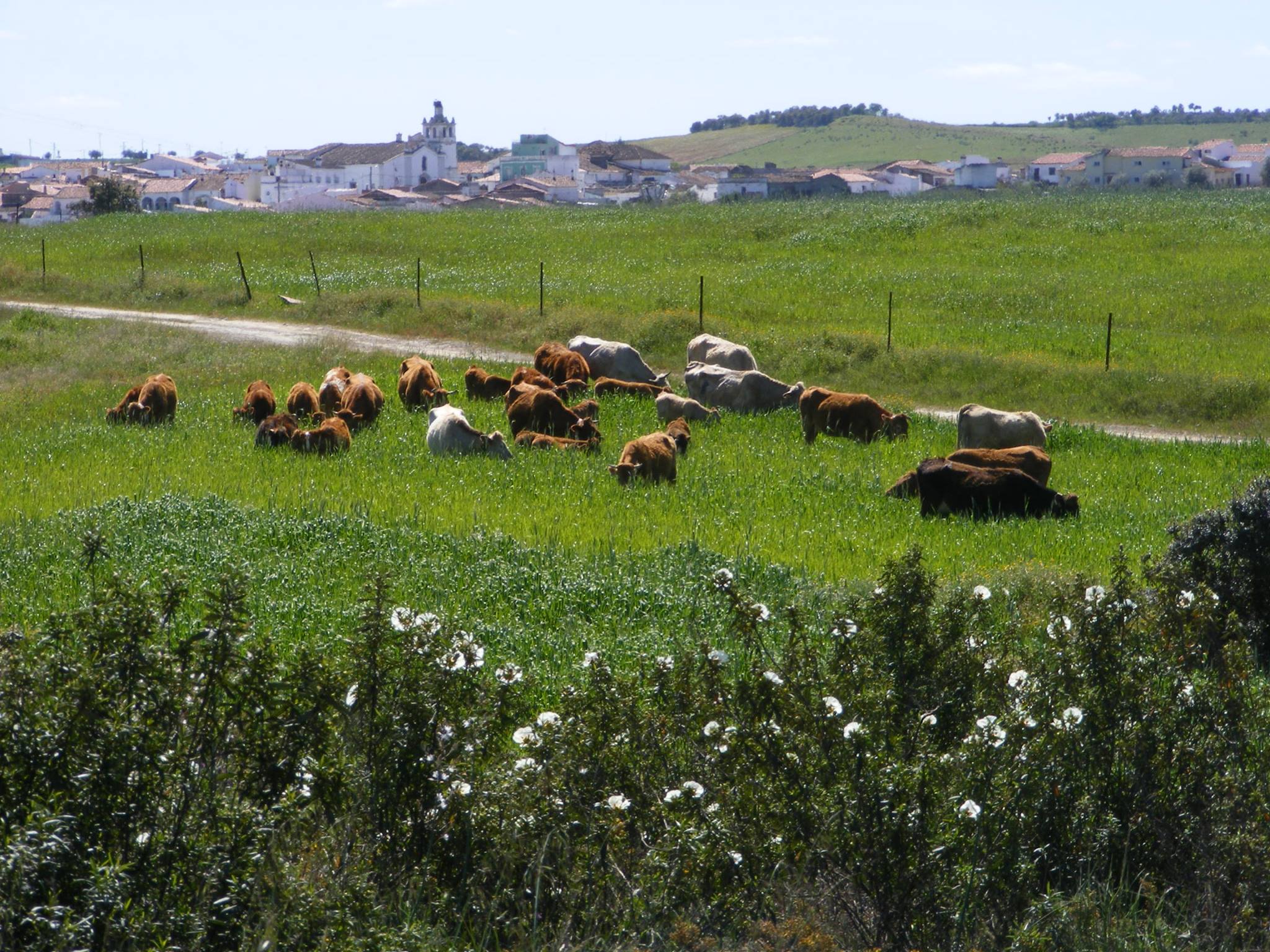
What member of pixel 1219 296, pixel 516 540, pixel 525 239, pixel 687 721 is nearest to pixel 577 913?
pixel 687 721

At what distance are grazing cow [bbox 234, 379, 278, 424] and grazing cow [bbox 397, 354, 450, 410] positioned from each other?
2653 millimetres

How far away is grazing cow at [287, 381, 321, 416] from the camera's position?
2261 centimetres

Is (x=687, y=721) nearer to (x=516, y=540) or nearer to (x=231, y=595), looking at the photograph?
(x=231, y=595)

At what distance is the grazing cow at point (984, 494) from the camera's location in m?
16.1

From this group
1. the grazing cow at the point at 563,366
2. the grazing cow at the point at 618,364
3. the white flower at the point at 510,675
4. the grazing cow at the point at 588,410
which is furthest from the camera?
the grazing cow at the point at 618,364

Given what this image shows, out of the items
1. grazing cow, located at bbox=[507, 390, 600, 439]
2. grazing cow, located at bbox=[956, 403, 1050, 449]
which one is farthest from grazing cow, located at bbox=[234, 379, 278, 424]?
grazing cow, located at bbox=[956, 403, 1050, 449]

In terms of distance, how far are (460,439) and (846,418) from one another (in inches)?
262

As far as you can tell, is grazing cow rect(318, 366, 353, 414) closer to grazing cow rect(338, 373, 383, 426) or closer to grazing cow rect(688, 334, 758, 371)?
grazing cow rect(338, 373, 383, 426)

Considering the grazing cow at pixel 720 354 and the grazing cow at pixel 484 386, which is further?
the grazing cow at pixel 720 354

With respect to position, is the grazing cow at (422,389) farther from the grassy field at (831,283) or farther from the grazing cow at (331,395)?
the grassy field at (831,283)

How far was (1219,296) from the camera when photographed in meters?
37.2

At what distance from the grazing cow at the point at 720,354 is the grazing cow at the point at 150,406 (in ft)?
35.8

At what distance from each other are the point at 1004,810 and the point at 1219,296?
35423 mm

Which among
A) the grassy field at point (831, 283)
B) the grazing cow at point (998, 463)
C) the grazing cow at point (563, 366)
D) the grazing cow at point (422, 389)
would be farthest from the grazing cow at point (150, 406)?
the grazing cow at point (998, 463)
